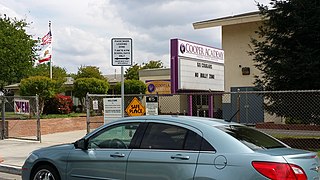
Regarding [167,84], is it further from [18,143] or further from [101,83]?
[18,143]

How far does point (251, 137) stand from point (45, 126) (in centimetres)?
1552

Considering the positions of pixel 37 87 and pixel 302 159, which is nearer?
pixel 302 159

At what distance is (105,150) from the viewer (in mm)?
6461

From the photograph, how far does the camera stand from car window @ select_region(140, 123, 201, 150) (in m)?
5.68

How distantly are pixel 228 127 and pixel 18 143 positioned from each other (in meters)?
12.1

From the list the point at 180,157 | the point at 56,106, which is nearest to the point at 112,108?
the point at 180,157

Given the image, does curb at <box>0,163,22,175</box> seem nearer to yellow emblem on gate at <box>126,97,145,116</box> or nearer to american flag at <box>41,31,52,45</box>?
yellow emblem on gate at <box>126,97,145,116</box>

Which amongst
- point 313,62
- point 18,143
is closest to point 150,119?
point 313,62

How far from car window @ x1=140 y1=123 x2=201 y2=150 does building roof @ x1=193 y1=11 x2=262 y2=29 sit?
17298mm

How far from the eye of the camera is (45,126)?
783 inches

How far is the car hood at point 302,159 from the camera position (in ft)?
17.0

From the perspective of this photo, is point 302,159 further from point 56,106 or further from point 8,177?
point 56,106

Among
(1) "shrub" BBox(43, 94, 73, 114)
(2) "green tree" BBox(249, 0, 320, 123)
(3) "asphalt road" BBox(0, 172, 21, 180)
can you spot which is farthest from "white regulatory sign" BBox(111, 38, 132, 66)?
(1) "shrub" BBox(43, 94, 73, 114)

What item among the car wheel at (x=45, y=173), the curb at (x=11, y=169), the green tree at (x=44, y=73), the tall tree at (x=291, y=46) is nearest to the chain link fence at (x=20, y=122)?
the curb at (x=11, y=169)
